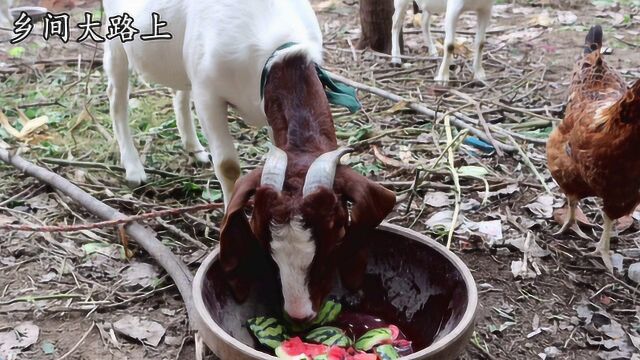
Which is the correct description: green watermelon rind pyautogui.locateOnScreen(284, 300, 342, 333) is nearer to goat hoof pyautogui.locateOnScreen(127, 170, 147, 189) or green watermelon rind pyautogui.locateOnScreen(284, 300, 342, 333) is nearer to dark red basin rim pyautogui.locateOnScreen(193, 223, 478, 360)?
dark red basin rim pyautogui.locateOnScreen(193, 223, 478, 360)

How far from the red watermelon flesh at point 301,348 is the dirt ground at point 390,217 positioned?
0.55 m

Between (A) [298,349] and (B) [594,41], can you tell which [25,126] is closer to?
(A) [298,349]

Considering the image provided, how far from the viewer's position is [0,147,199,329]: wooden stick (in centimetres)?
307

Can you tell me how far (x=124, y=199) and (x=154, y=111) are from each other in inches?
59.3

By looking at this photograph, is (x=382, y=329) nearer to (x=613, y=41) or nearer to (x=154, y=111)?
(x=154, y=111)

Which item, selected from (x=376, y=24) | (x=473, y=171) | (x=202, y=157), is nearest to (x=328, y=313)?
(x=473, y=171)

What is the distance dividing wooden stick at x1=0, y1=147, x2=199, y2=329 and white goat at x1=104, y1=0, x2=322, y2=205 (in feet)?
1.39

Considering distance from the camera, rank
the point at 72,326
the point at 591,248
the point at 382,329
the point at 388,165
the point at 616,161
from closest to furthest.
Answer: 1. the point at 382,329
2. the point at 72,326
3. the point at 616,161
4. the point at 591,248
5. the point at 388,165

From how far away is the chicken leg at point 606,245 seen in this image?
3.50 m

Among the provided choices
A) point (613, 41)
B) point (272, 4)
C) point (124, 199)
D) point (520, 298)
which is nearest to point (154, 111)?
point (124, 199)

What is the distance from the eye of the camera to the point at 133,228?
11.5 feet

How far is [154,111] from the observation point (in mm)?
5277

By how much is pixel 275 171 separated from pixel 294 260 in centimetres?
29

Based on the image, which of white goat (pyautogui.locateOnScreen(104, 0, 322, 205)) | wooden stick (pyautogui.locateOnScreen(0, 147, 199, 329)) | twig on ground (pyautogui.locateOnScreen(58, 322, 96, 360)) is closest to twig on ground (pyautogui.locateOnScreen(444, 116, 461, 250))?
white goat (pyautogui.locateOnScreen(104, 0, 322, 205))
